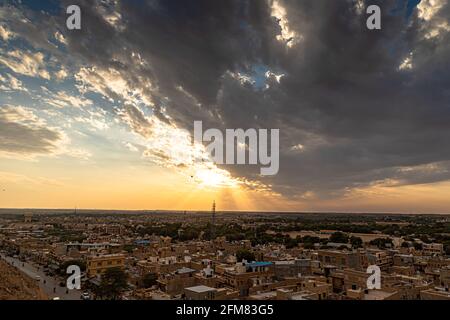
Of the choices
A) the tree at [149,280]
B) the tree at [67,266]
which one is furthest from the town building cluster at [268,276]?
the tree at [67,266]

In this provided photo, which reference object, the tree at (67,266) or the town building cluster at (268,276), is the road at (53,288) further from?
the tree at (67,266)

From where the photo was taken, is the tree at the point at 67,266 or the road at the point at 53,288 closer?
the road at the point at 53,288

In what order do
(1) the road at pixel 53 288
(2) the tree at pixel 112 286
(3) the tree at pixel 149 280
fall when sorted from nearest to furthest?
(2) the tree at pixel 112 286
(1) the road at pixel 53 288
(3) the tree at pixel 149 280

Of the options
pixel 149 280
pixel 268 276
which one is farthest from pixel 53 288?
pixel 268 276

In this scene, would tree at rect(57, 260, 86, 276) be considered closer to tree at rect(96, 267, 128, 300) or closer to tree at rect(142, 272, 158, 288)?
tree at rect(142, 272, 158, 288)

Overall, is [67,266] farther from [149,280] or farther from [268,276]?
[268,276]

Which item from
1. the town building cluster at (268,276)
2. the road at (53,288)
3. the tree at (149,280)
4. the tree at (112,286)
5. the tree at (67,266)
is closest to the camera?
the town building cluster at (268,276)
